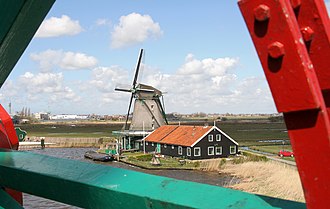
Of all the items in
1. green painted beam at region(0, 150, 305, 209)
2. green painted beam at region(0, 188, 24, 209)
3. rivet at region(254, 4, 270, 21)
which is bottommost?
green painted beam at region(0, 188, 24, 209)

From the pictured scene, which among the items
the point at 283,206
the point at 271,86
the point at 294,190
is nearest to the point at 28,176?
the point at 283,206

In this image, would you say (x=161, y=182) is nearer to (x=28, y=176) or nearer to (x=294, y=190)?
(x=28, y=176)

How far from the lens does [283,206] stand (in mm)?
1022

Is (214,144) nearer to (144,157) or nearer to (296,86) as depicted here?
(144,157)

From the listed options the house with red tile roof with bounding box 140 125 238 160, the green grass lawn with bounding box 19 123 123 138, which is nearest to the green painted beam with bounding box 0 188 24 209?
the house with red tile roof with bounding box 140 125 238 160

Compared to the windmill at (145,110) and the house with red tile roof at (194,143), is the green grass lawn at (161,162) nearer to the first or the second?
the house with red tile roof at (194,143)

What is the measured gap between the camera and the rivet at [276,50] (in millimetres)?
810

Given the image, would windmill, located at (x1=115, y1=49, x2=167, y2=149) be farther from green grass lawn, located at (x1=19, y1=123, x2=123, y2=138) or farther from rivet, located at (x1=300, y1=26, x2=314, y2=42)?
rivet, located at (x1=300, y1=26, x2=314, y2=42)

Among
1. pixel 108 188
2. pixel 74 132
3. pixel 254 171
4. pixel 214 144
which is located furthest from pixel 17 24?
pixel 74 132

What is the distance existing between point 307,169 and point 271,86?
0.18m

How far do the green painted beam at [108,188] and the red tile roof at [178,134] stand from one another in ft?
99.6

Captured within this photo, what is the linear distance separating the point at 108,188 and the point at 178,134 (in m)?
34.2

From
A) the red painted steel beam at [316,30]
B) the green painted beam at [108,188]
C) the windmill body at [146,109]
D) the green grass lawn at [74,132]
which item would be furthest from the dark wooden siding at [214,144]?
the green grass lawn at [74,132]

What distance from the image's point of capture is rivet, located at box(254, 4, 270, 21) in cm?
82
